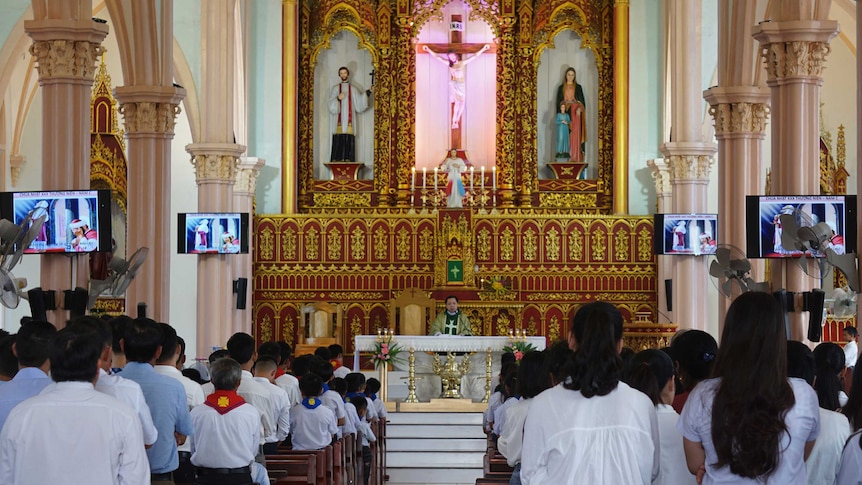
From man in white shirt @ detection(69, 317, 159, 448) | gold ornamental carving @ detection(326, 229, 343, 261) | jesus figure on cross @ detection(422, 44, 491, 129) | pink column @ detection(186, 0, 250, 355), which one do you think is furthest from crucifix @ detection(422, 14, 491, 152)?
man in white shirt @ detection(69, 317, 159, 448)

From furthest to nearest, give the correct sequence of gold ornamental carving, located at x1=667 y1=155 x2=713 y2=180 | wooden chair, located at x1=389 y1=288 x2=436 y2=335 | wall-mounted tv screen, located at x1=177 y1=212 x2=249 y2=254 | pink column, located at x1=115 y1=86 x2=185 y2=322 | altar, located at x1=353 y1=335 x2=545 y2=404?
gold ornamental carving, located at x1=667 y1=155 x2=713 y2=180, wooden chair, located at x1=389 y1=288 x2=436 y2=335, wall-mounted tv screen, located at x1=177 y1=212 x2=249 y2=254, altar, located at x1=353 y1=335 x2=545 y2=404, pink column, located at x1=115 y1=86 x2=185 y2=322

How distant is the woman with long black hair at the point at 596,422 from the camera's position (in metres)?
5.30

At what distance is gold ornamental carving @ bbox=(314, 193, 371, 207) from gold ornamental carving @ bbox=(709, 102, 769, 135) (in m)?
11.2

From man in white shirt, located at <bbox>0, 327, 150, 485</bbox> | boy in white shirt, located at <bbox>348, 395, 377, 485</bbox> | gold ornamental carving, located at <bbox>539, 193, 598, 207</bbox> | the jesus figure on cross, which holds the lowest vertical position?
boy in white shirt, located at <bbox>348, 395, 377, 485</bbox>

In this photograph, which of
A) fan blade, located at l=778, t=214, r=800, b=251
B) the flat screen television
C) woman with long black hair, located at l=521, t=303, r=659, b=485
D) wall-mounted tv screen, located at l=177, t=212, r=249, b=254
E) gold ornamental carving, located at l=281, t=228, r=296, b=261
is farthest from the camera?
gold ornamental carving, located at l=281, t=228, r=296, b=261

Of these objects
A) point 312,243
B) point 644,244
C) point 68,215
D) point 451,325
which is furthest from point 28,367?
point 644,244

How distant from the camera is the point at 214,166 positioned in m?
25.5

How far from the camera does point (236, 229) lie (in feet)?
76.2

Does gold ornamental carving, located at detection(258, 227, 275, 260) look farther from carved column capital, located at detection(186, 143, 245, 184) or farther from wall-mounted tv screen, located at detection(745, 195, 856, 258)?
wall-mounted tv screen, located at detection(745, 195, 856, 258)

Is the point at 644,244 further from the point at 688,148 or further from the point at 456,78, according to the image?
the point at 456,78

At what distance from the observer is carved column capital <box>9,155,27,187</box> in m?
29.0

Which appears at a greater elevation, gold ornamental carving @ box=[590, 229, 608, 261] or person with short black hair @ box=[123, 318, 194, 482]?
gold ornamental carving @ box=[590, 229, 608, 261]

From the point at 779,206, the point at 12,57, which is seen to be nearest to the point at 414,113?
the point at 12,57

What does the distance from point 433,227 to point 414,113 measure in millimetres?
3140
